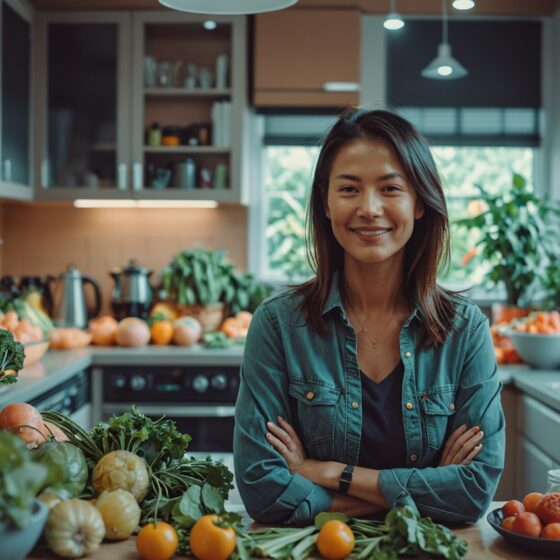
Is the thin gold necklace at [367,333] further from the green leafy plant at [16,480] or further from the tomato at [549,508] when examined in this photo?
the green leafy plant at [16,480]

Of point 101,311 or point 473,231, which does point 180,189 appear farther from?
point 473,231

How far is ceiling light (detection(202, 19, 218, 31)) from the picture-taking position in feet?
14.3

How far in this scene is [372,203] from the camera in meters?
1.72

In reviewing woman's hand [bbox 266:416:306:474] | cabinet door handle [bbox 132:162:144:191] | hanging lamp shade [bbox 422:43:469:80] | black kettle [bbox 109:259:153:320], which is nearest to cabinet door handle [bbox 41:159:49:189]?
cabinet door handle [bbox 132:162:144:191]

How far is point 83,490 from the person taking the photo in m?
1.51

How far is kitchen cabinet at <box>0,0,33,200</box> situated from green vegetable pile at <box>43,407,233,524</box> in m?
2.54

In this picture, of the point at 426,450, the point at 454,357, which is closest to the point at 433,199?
the point at 454,357

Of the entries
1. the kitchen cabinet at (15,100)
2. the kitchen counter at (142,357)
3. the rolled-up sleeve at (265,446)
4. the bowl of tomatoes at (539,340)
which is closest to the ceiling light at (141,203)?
the kitchen cabinet at (15,100)

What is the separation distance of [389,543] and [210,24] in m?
3.51

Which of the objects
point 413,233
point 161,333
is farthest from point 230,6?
point 161,333

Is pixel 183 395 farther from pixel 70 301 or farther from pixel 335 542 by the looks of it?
pixel 335 542

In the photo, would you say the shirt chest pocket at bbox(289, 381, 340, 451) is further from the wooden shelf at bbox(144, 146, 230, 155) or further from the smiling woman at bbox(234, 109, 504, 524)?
the wooden shelf at bbox(144, 146, 230, 155)

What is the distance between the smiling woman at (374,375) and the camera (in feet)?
5.49

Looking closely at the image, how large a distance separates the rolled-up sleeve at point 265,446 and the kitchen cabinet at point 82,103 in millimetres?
2690
